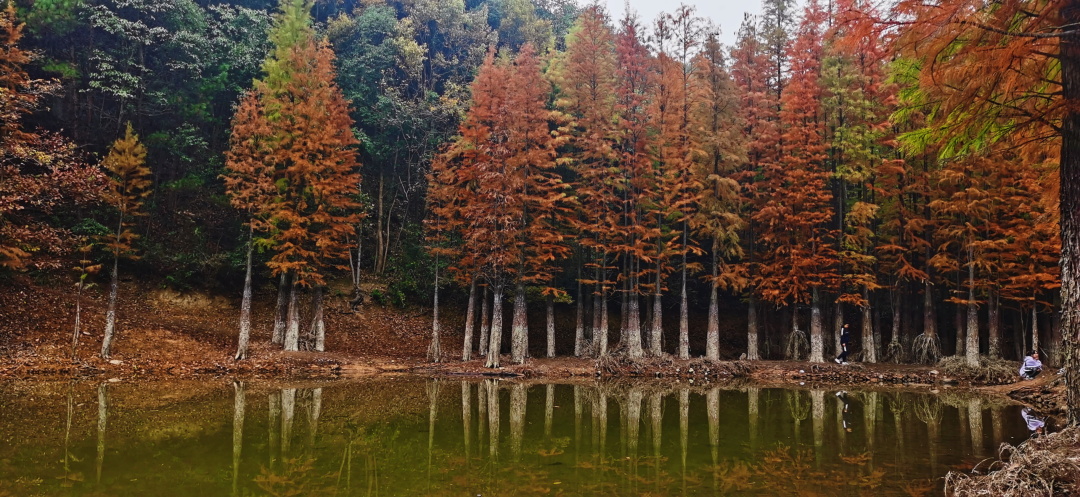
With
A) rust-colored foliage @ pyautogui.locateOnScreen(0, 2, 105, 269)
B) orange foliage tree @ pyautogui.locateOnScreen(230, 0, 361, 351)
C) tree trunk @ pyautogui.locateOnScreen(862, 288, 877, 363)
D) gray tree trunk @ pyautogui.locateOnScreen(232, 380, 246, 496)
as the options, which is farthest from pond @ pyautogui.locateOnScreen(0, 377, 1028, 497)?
orange foliage tree @ pyautogui.locateOnScreen(230, 0, 361, 351)

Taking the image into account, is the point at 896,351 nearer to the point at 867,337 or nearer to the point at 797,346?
the point at 867,337

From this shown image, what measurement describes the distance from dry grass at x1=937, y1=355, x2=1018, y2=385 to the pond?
517 cm

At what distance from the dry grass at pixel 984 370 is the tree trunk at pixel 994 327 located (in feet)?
2.31

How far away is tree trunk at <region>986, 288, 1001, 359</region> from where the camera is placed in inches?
957

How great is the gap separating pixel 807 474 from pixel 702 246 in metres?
24.9

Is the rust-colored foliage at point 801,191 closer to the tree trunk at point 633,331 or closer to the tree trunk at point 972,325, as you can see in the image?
the tree trunk at point 972,325

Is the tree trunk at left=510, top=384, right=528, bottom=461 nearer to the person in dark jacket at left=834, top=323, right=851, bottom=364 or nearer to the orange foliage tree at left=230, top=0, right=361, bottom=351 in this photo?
the orange foliage tree at left=230, top=0, right=361, bottom=351

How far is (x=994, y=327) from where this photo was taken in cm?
2462

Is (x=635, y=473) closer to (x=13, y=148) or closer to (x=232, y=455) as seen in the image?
(x=232, y=455)

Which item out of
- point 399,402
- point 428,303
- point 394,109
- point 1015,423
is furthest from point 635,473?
point 394,109

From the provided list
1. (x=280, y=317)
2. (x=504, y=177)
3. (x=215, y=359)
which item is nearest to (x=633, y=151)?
(x=504, y=177)

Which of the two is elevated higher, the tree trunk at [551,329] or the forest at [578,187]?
the forest at [578,187]

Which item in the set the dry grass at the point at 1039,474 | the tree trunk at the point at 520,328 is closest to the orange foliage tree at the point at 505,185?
the tree trunk at the point at 520,328

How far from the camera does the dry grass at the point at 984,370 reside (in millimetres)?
22188
